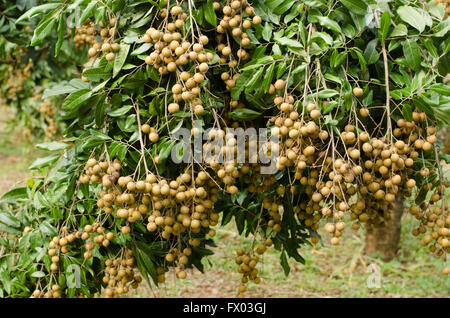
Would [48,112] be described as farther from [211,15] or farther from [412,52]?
[412,52]

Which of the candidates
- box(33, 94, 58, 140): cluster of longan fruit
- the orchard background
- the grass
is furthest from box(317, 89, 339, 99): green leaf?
box(33, 94, 58, 140): cluster of longan fruit

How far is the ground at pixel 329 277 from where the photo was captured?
343 cm

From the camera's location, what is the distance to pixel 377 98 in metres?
1.16

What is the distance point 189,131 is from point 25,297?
879 millimetres

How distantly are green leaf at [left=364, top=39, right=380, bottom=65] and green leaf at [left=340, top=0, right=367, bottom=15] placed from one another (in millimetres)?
87

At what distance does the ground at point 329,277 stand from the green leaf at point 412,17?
2372 millimetres

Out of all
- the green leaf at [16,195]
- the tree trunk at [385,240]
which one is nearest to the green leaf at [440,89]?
the green leaf at [16,195]

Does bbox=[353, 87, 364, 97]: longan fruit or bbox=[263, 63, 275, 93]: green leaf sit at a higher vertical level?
bbox=[263, 63, 275, 93]: green leaf

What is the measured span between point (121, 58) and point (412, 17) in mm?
691

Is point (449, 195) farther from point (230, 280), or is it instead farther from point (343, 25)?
point (230, 280)

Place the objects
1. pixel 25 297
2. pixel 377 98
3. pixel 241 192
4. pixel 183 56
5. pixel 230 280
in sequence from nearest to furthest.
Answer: pixel 183 56 < pixel 377 98 < pixel 241 192 < pixel 25 297 < pixel 230 280

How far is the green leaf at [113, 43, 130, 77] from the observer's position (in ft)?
3.67

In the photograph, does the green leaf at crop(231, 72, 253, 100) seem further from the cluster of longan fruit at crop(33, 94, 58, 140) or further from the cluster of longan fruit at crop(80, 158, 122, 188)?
the cluster of longan fruit at crop(33, 94, 58, 140)

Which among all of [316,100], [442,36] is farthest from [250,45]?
[442,36]
